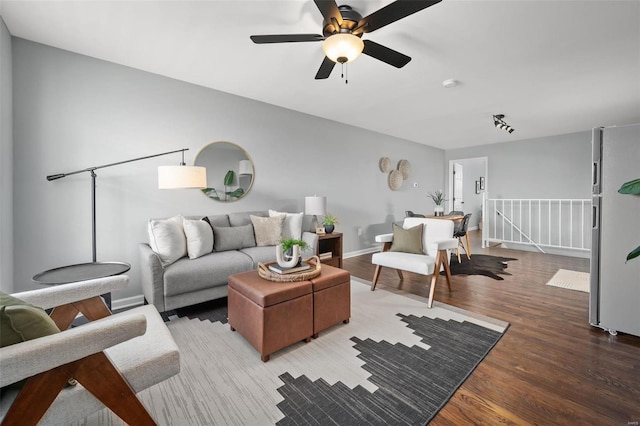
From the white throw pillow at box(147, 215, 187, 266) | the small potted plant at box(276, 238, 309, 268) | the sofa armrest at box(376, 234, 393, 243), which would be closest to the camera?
the small potted plant at box(276, 238, 309, 268)

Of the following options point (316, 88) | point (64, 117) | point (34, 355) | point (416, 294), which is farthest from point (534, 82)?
point (64, 117)

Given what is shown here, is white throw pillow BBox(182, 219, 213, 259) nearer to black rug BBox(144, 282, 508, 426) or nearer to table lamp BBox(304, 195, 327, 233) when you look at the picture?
black rug BBox(144, 282, 508, 426)

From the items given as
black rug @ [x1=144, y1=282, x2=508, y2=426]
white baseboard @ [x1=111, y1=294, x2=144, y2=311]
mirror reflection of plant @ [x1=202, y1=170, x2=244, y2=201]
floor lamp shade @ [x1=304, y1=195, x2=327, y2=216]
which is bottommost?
black rug @ [x1=144, y1=282, x2=508, y2=426]

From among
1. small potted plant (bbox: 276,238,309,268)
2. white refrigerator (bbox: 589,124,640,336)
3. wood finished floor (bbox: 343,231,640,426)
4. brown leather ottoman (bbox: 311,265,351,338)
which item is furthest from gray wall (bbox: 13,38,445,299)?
white refrigerator (bbox: 589,124,640,336)

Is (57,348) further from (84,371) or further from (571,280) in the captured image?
(571,280)

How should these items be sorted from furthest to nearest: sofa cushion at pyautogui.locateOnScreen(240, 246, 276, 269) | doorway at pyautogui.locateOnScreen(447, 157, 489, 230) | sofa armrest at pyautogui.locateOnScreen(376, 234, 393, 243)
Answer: doorway at pyautogui.locateOnScreen(447, 157, 489, 230) < sofa armrest at pyautogui.locateOnScreen(376, 234, 393, 243) < sofa cushion at pyautogui.locateOnScreen(240, 246, 276, 269)

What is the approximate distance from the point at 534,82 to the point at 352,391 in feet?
12.4

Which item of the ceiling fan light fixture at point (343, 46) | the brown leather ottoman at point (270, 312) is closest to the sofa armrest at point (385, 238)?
the brown leather ottoman at point (270, 312)

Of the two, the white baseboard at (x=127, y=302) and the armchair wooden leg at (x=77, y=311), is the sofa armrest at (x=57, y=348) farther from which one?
the white baseboard at (x=127, y=302)

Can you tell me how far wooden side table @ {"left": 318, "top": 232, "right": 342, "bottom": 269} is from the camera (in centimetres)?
400

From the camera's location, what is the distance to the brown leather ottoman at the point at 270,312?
1846mm

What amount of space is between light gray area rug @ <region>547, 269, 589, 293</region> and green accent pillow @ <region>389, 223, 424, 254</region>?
1.87 meters

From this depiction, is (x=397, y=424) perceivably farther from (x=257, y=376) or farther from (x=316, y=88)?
(x=316, y=88)

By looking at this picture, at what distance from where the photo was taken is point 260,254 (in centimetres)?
305
